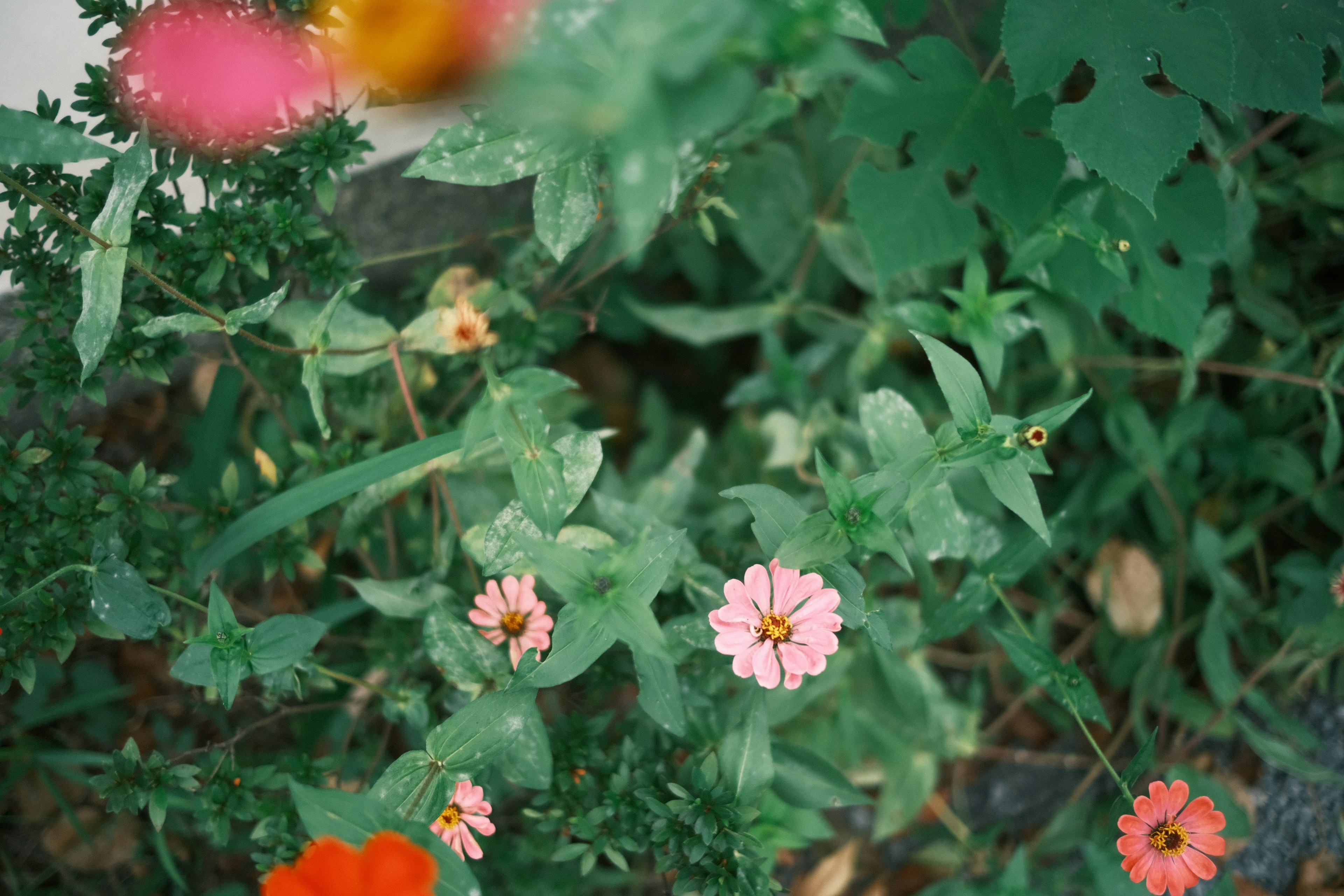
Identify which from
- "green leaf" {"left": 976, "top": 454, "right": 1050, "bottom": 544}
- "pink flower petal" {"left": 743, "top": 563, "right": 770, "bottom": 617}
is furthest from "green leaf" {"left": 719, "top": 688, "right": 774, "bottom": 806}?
"green leaf" {"left": 976, "top": 454, "right": 1050, "bottom": 544}

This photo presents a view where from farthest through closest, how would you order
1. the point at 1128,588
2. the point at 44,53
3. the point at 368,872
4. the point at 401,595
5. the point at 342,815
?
the point at 1128,588 < the point at 44,53 < the point at 401,595 < the point at 342,815 < the point at 368,872

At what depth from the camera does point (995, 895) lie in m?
1.49

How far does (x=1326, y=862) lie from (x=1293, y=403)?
0.94m

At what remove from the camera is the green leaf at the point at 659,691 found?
106 cm

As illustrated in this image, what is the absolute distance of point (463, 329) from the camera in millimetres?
1230

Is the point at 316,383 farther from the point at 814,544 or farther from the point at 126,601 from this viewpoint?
the point at 814,544

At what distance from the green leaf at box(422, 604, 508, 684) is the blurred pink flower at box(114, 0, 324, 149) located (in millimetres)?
760

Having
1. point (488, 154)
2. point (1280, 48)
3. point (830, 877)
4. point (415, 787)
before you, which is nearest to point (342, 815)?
point (415, 787)

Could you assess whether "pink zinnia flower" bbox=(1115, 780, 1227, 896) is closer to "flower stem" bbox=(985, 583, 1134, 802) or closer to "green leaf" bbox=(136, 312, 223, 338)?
"flower stem" bbox=(985, 583, 1134, 802)

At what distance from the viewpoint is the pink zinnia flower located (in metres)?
1.09

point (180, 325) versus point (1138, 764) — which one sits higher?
point (180, 325)

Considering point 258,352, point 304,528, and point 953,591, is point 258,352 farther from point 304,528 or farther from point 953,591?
point 953,591

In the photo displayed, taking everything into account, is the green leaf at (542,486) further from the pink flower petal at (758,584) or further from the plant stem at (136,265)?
the plant stem at (136,265)

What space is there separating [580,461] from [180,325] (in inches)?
21.2
